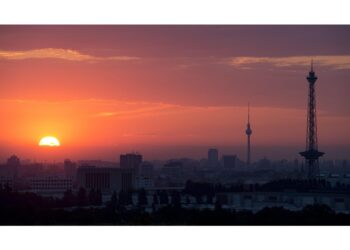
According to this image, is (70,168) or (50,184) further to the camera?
(50,184)

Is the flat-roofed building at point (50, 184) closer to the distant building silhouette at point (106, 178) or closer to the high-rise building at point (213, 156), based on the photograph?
the distant building silhouette at point (106, 178)

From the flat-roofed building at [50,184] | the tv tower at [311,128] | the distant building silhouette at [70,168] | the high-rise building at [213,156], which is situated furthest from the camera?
the flat-roofed building at [50,184]

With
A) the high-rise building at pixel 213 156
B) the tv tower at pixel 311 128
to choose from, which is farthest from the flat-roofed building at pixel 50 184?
the tv tower at pixel 311 128

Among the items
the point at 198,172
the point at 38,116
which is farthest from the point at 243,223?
the point at 38,116

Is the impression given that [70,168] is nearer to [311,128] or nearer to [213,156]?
[213,156]

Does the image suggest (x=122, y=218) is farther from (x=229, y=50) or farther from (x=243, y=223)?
(x=229, y=50)

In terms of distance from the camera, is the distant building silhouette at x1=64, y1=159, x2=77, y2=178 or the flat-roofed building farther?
the flat-roofed building

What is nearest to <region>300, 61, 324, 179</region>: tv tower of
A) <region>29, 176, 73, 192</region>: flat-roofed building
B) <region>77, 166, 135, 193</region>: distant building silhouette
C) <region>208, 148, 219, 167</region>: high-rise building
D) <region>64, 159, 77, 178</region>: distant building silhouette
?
<region>208, 148, 219, 167</region>: high-rise building

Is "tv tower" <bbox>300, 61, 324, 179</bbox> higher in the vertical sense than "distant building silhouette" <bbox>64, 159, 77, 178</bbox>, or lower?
higher

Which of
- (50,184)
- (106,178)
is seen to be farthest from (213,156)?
(50,184)

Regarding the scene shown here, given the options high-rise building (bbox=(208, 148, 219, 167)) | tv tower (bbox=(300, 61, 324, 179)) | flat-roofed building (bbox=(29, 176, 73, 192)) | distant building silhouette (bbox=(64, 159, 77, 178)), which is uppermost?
tv tower (bbox=(300, 61, 324, 179))

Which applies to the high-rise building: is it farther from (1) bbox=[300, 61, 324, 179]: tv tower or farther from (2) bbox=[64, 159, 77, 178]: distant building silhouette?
(2) bbox=[64, 159, 77, 178]: distant building silhouette

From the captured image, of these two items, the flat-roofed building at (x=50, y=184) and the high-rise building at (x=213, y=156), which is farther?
the flat-roofed building at (x=50, y=184)
